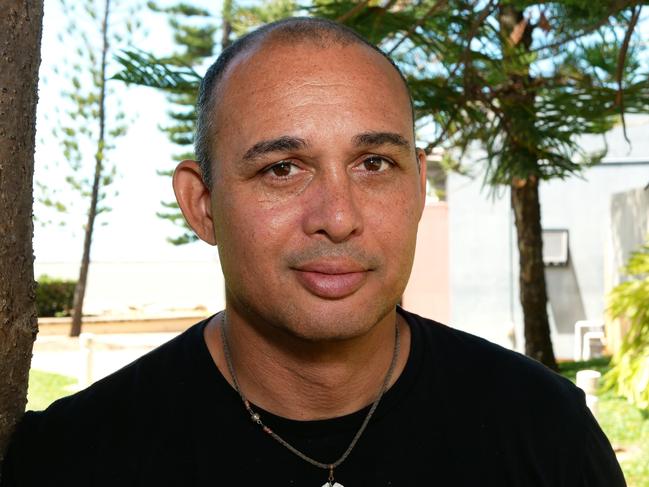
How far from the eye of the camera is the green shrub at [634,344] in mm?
5723

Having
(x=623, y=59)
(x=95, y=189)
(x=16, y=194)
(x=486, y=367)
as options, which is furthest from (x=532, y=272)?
(x=95, y=189)

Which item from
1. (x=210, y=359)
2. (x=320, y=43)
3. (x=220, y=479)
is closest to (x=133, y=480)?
(x=220, y=479)

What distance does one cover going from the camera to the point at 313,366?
156 centimetres

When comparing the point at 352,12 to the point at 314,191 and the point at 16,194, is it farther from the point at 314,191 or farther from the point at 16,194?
the point at 16,194

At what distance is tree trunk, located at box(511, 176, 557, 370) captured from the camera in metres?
8.98

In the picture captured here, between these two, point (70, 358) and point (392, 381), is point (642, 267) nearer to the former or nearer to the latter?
point (392, 381)

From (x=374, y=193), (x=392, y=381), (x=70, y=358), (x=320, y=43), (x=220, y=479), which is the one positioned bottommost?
(x=70, y=358)

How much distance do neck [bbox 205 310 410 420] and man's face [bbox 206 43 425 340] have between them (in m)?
0.07

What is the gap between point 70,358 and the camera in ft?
45.7

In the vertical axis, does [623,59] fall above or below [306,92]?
above

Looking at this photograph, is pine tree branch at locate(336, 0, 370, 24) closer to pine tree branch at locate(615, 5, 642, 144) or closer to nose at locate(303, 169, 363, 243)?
pine tree branch at locate(615, 5, 642, 144)

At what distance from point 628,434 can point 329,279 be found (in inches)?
227

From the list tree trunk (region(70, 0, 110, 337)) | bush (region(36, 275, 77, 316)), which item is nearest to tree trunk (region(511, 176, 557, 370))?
tree trunk (region(70, 0, 110, 337))

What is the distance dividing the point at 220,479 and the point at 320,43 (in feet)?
2.72
